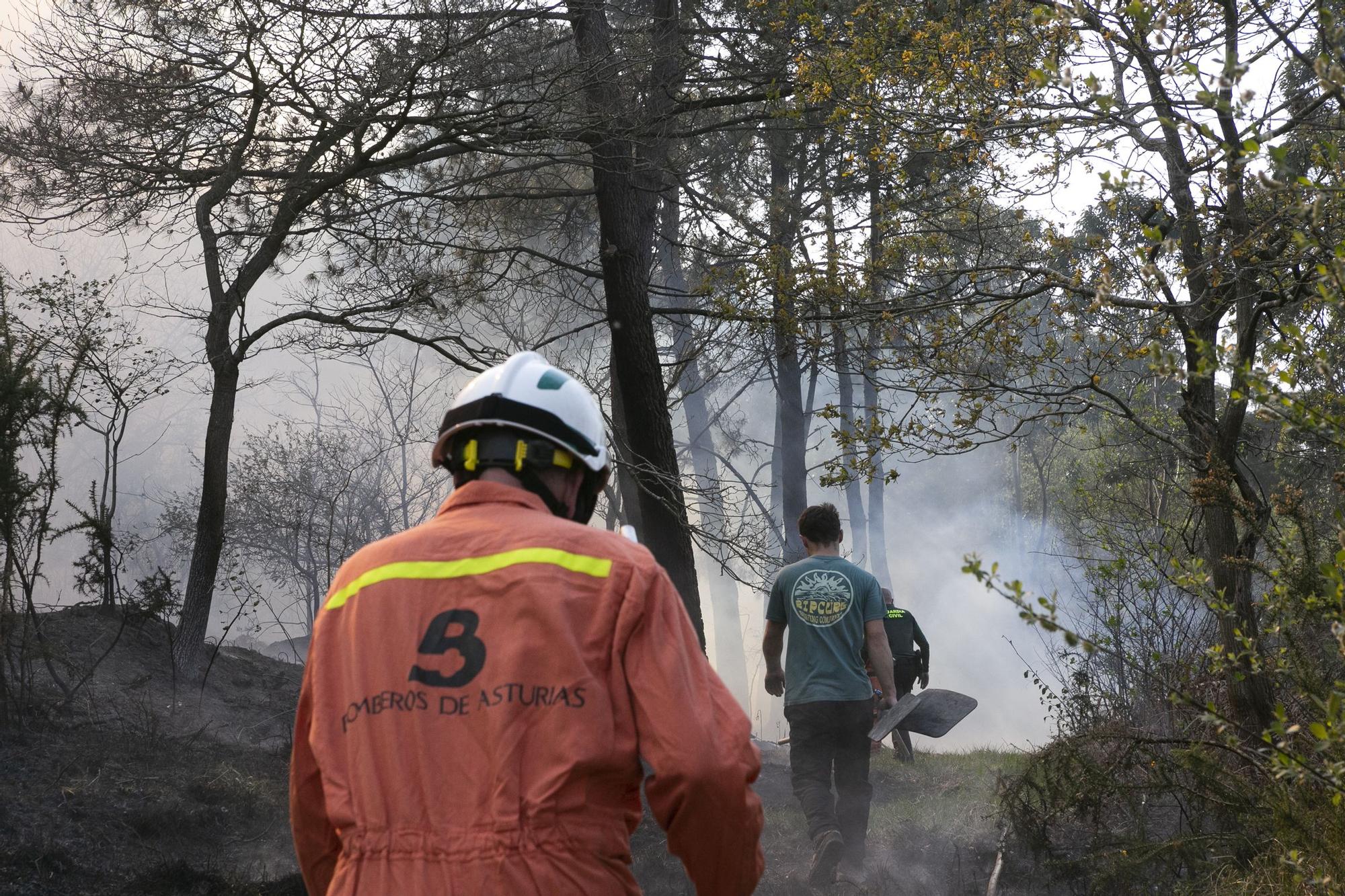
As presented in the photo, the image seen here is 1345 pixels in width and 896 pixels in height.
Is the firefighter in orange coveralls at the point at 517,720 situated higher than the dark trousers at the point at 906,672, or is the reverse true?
the dark trousers at the point at 906,672

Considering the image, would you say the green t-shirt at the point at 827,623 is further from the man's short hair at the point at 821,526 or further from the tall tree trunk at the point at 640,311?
the tall tree trunk at the point at 640,311

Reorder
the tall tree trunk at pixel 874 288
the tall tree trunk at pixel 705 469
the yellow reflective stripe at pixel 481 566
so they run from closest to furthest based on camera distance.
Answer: the yellow reflective stripe at pixel 481 566, the tall tree trunk at pixel 874 288, the tall tree trunk at pixel 705 469

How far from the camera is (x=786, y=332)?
8742mm

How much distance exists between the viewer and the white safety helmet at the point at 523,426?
6.96 ft

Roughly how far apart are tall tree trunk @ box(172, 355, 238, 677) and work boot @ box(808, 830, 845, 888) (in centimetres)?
593

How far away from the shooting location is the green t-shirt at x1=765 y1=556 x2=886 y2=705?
5980 mm

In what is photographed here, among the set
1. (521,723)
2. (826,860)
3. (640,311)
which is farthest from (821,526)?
(521,723)

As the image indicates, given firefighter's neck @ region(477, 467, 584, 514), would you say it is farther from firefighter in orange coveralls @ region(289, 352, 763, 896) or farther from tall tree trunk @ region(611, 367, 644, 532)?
tall tree trunk @ region(611, 367, 644, 532)

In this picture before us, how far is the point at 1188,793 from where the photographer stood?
489 centimetres

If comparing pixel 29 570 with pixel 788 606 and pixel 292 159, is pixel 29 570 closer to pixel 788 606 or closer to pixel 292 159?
pixel 292 159

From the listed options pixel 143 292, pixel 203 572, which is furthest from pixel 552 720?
pixel 143 292

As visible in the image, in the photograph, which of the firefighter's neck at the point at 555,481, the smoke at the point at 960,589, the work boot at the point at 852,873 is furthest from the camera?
the smoke at the point at 960,589

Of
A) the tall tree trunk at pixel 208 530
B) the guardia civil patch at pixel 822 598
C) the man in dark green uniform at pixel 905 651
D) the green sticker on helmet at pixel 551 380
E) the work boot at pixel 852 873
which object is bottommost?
the work boot at pixel 852 873

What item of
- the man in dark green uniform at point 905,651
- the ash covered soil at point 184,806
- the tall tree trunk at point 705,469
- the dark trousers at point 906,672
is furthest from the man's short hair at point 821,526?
the dark trousers at point 906,672
